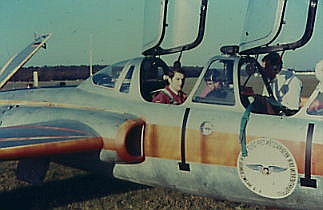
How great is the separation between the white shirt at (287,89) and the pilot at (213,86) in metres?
0.60

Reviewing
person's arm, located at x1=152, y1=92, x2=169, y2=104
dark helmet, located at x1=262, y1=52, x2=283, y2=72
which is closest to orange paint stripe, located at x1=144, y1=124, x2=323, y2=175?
person's arm, located at x1=152, y1=92, x2=169, y2=104

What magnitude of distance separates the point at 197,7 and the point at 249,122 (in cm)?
248

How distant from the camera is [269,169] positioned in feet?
17.0

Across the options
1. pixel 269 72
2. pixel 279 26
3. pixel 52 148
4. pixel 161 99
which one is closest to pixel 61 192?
pixel 52 148

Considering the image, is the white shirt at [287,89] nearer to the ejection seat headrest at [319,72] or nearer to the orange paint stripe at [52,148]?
the ejection seat headrest at [319,72]

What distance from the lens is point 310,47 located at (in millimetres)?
5809

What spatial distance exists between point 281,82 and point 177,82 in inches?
60.9

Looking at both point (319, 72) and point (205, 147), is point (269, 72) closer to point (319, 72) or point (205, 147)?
point (319, 72)

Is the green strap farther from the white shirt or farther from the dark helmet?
the dark helmet

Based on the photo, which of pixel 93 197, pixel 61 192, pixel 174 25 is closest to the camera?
pixel 174 25

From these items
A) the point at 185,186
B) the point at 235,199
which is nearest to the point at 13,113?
the point at 185,186

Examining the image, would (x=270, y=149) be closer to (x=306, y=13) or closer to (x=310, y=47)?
(x=310, y=47)

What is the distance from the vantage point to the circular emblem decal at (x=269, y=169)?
511cm

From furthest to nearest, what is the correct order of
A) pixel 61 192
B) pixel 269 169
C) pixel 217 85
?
pixel 61 192, pixel 217 85, pixel 269 169
